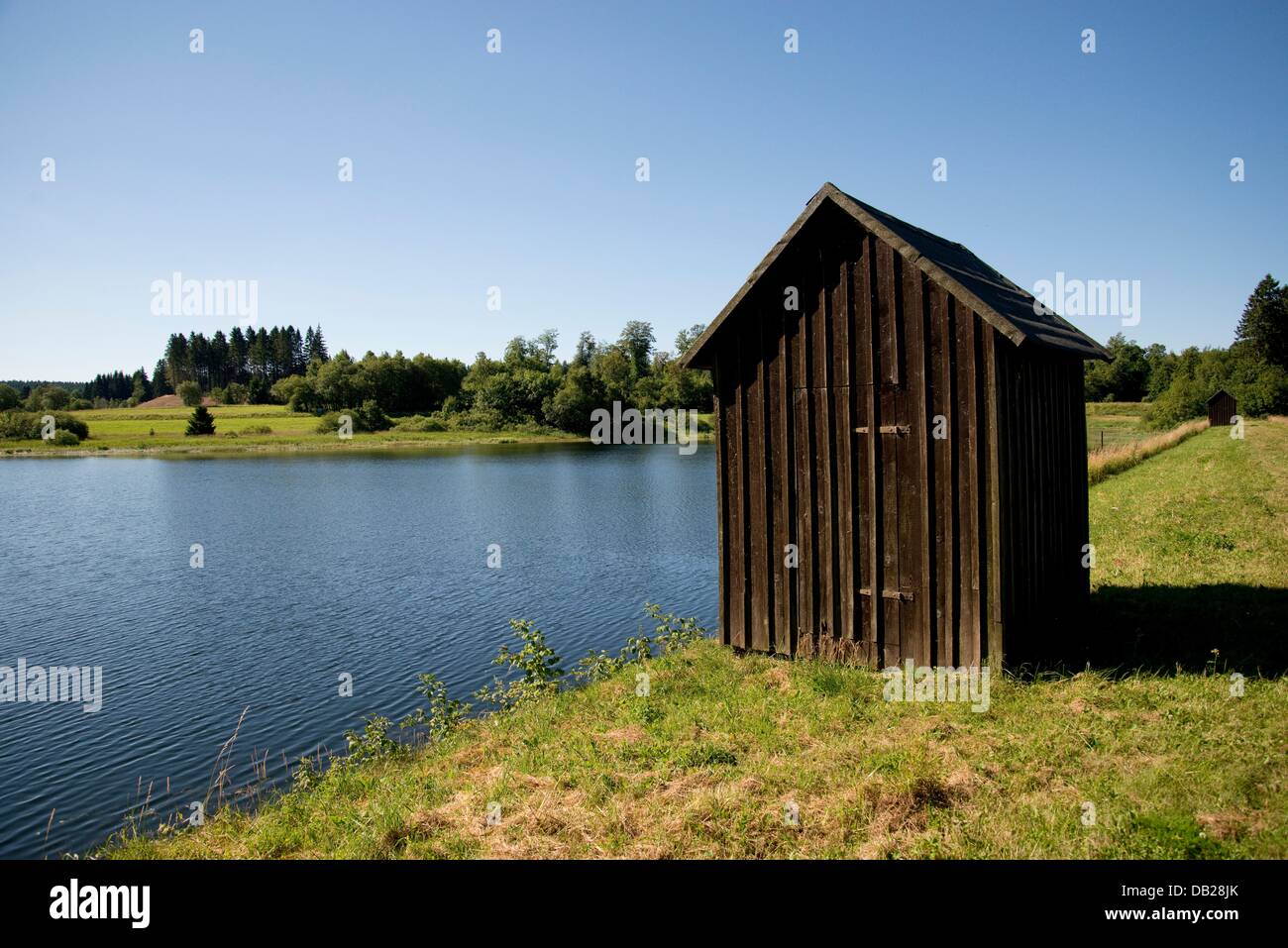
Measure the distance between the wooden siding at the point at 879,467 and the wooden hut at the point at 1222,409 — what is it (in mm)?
66402

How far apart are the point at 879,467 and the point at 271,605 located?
61.3 ft

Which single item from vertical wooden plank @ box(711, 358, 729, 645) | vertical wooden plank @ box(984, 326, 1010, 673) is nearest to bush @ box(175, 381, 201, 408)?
vertical wooden plank @ box(711, 358, 729, 645)

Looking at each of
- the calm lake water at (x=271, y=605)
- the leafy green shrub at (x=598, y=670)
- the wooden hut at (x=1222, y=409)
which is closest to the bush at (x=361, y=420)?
the calm lake water at (x=271, y=605)

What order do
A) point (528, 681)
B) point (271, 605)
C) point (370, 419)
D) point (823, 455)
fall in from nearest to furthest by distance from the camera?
point (823, 455) → point (528, 681) → point (271, 605) → point (370, 419)

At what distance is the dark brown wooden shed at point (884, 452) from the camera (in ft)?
32.3

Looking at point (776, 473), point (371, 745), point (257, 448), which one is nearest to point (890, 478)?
point (776, 473)

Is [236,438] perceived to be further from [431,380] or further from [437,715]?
[437,715]

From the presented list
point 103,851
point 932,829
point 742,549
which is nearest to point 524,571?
point 742,549

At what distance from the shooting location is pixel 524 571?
26.0 meters

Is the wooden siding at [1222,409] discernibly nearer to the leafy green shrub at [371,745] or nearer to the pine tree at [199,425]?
the leafy green shrub at [371,745]

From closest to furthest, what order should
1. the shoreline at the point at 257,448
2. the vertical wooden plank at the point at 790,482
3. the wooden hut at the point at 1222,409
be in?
the vertical wooden plank at the point at 790,482, the wooden hut at the point at 1222,409, the shoreline at the point at 257,448

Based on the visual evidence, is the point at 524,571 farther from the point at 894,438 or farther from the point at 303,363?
the point at 303,363

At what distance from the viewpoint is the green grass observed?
92438 millimetres

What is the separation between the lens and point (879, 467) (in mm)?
10508
